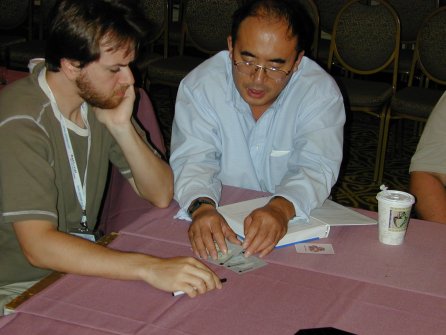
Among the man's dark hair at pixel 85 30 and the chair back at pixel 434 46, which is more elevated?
the man's dark hair at pixel 85 30

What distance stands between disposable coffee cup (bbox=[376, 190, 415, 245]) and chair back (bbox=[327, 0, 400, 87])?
9.05 ft

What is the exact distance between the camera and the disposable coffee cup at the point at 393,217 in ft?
5.14

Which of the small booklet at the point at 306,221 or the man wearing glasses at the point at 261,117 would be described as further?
the man wearing glasses at the point at 261,117

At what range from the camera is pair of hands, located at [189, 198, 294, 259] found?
1.51m

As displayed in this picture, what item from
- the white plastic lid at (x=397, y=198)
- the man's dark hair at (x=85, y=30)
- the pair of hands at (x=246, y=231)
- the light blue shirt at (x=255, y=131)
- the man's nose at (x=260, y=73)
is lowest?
the light blue shirt at (x=255, y=131)

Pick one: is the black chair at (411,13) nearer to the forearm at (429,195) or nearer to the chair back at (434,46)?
the chair back at (434,46)

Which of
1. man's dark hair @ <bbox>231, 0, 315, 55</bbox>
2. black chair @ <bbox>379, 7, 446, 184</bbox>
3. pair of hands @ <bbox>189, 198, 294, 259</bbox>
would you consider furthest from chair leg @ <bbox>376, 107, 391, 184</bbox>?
pair of hands @ <bbox>189, 198, 294, 259</bbox>

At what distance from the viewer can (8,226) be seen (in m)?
1.70

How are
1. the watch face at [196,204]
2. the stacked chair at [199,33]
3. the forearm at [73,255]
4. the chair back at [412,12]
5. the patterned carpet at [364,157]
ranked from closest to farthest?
the forearm at [73,255], the watch face at [196,204], the patterned carpet at [364,157], the stacked chair at [199,33], the chair back at [412,12]

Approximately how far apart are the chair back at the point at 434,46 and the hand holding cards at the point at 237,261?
293 cm

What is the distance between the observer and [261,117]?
212cm

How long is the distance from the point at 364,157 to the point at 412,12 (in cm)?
130

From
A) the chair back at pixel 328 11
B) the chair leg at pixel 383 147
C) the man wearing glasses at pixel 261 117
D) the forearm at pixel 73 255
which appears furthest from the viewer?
the chair back at pixel 328 11

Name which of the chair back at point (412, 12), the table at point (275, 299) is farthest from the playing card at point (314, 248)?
the chair back at point (412, 12)
